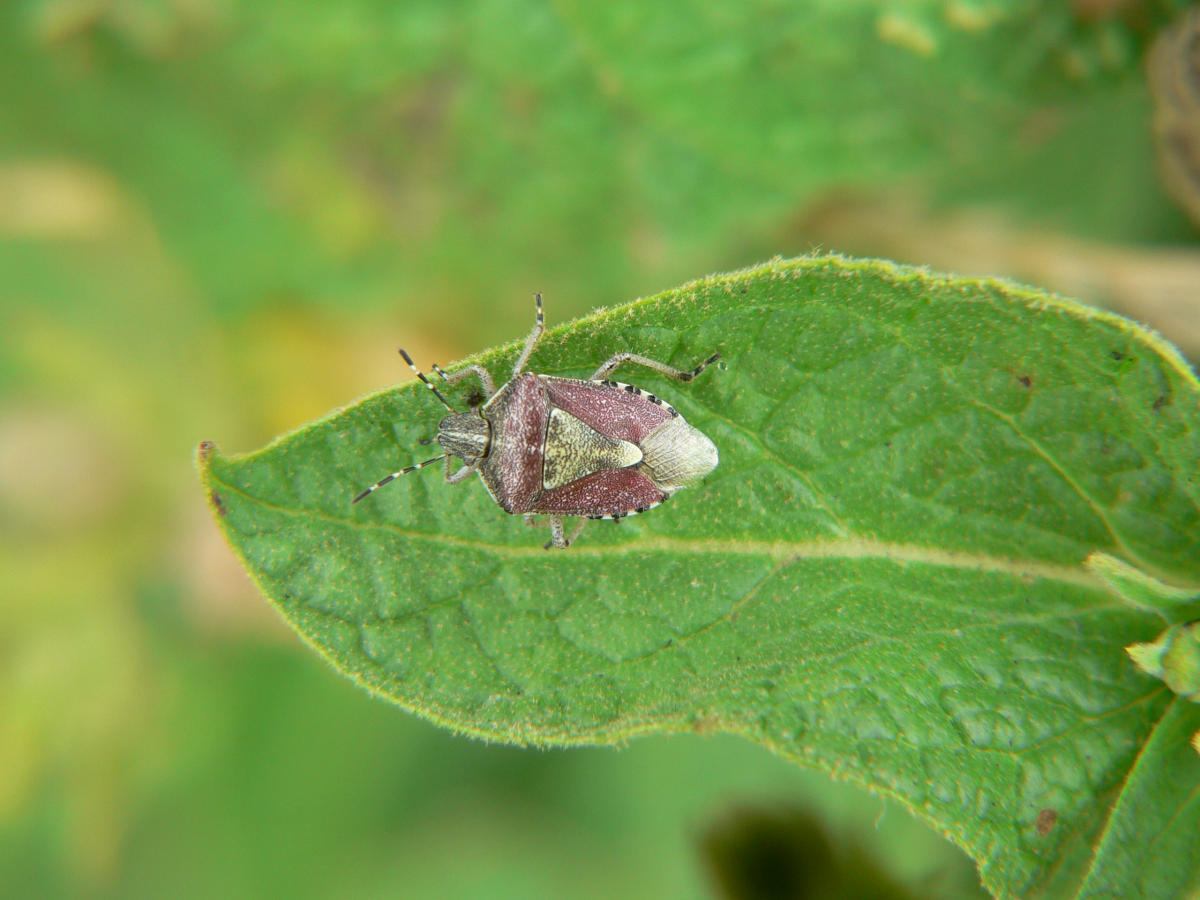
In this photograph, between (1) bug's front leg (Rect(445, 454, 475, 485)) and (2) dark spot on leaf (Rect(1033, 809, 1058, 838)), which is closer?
(2) dark spot on leaf (Rect(1033, 809, 1058, 838))

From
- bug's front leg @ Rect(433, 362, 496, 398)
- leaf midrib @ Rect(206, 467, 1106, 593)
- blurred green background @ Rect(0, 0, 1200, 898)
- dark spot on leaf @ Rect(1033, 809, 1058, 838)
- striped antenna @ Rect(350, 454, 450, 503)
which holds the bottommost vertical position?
dark spot on leaf @ Rect(1033, 809, 1058, 838)

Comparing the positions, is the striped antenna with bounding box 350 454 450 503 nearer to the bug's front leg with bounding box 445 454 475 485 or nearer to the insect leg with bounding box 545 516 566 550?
the bug's front leg with bounding box 445 454 475 485

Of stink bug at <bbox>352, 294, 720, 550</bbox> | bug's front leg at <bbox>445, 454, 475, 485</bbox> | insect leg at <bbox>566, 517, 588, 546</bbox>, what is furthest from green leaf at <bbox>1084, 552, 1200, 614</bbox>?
bug's front leg at <bbox>445, 454, 475, 485</bbox>

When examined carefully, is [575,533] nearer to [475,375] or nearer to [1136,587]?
[475,375]

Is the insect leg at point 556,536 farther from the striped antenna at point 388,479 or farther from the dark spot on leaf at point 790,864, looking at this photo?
the dark spot on leaf at point 790,864

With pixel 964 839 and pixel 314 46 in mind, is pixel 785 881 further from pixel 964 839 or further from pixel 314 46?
pixel 314 46

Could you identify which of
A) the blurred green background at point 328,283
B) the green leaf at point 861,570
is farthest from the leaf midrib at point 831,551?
the blurred green background at point 328,283

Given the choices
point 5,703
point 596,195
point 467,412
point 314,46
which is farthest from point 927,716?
point 5,703
